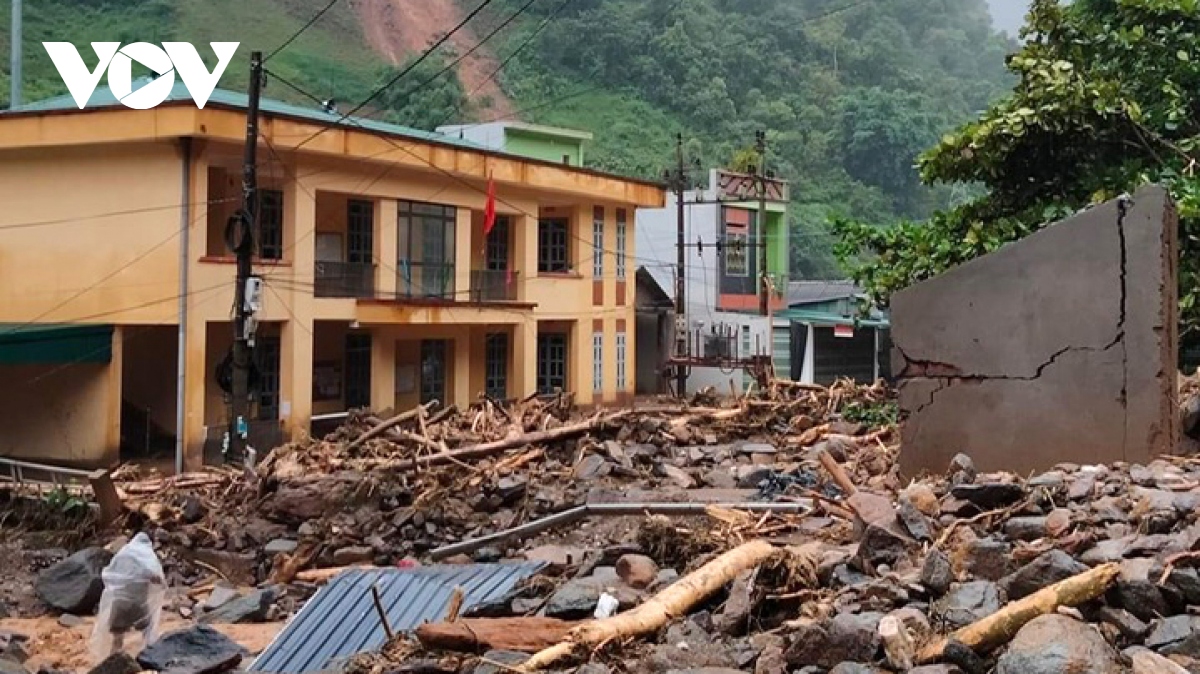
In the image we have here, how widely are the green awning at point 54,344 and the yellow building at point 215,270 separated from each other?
3 centimetres

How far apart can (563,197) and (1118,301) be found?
22430 millimetres

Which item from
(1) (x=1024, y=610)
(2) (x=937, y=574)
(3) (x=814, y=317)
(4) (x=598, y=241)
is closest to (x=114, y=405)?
(4) (x=598, y=241)

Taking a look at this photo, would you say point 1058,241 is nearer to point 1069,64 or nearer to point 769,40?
point 1069,64

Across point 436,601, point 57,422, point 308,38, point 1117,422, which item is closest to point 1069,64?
point 1117,422

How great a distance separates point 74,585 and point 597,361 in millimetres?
21139

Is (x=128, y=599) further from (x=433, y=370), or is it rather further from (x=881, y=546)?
(x=433, y=370)

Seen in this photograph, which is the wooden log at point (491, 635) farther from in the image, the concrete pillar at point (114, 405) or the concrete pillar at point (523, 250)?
the concrete pillar at point (523, 250)

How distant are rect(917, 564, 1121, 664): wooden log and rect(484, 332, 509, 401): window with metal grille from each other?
24968 mm

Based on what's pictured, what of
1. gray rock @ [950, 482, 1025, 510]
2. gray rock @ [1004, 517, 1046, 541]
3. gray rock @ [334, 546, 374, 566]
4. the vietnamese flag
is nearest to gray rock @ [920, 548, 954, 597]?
gray rock @ [1004, 517, 1046, 541]

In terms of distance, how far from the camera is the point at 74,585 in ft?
37.8

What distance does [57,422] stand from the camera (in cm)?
2102

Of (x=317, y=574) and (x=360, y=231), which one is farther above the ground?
(x=360, y=231)

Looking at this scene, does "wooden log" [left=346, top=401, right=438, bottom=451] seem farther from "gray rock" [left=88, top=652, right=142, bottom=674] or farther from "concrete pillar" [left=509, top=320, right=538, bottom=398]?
"concrete pillar" [left=509, top=320, right=538, bottom=398]

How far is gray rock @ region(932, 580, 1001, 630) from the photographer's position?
5.27m
